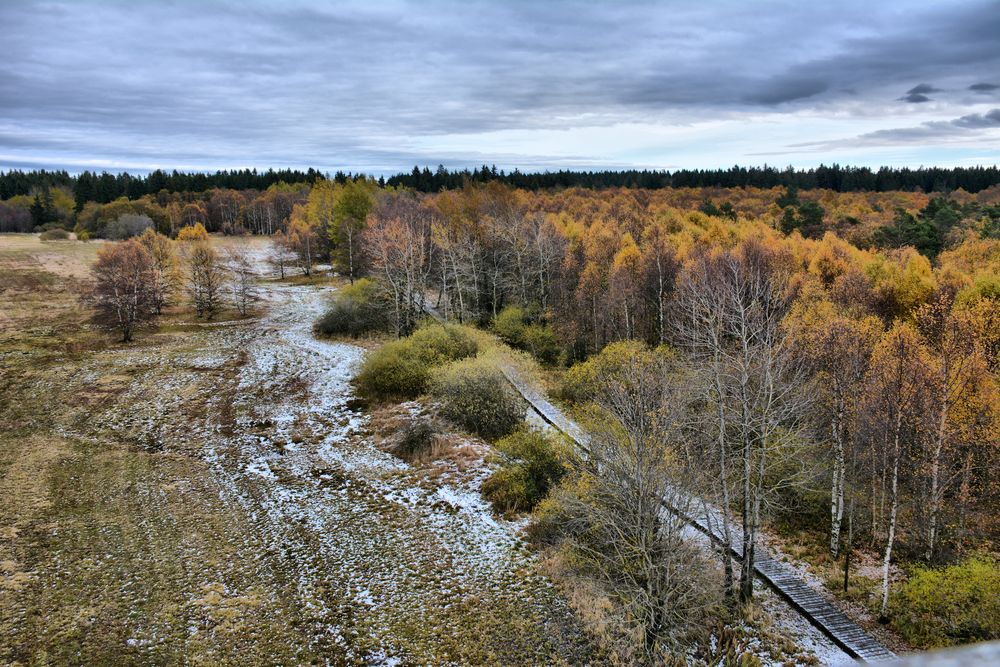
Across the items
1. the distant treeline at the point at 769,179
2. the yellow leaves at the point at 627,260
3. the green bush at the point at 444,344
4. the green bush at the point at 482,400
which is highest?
the distant treeline at the point at 769,179

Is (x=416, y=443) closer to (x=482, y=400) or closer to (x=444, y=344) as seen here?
(x=482, y=400)

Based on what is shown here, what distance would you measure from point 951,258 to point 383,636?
197 ft

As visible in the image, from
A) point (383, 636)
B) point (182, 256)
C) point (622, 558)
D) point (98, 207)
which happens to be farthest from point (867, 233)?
point (98, 207)

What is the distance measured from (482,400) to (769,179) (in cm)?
16821

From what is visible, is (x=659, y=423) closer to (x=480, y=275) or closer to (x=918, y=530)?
(x=918, y=530)

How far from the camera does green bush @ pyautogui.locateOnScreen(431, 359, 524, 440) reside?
4109 cm

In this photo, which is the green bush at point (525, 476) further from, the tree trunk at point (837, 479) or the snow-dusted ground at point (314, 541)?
the tree trunk at point (837, 479)

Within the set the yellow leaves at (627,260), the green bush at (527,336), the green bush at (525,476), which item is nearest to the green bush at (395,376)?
the green bush at (527,336)

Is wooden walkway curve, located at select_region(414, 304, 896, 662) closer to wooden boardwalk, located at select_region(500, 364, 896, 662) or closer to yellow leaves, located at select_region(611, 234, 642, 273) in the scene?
wooden boardwalk, located at select_region(500, 364, 896, 662)

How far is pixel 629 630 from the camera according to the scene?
21312 mm

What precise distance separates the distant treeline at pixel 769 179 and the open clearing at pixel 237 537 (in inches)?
4378

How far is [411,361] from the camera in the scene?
49219 mm

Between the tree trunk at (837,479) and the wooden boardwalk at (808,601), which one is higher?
the tree trunk at (837,479)

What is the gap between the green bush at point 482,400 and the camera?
135 ft
